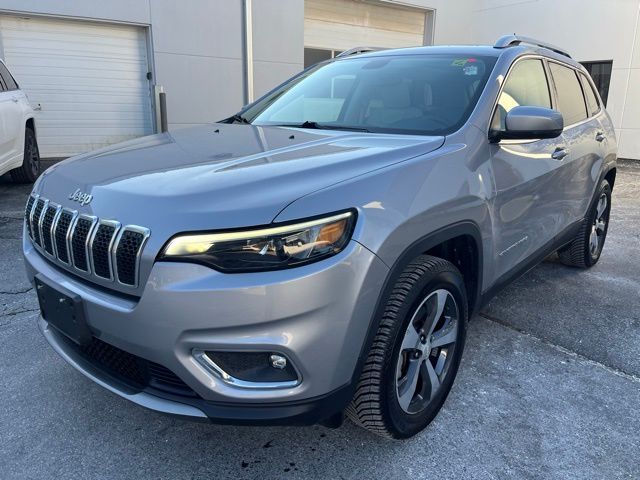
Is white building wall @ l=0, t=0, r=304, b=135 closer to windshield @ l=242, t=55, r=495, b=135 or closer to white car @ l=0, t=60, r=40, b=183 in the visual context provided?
white car @ l=0, t=60, r=40, b=183

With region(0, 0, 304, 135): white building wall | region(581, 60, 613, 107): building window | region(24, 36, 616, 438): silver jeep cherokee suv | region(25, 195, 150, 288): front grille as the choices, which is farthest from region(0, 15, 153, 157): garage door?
region(581, 60, 613, 107): building window

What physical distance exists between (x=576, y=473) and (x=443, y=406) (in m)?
0.63

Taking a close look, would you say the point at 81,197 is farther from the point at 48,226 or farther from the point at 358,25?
the point at 358,25

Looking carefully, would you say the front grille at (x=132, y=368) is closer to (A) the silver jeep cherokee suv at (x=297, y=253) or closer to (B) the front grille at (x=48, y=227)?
(A) the silver jeep cherokee suv at (x=297, y=253)

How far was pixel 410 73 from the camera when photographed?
10.2 ft

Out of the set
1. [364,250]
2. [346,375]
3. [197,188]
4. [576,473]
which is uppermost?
[197,188]

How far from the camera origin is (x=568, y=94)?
3.93m

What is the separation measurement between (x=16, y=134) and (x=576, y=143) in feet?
21.5

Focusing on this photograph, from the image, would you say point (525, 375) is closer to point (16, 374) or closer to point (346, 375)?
point (346, 375)

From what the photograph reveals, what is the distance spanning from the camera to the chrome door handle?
331 cm

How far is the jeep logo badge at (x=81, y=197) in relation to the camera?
78.6 inches

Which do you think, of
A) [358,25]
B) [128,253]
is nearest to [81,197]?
[128,253]

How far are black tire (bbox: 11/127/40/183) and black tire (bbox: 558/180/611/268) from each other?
697 cm

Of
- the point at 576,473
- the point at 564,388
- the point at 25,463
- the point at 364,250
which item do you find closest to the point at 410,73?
the point at 364,250
